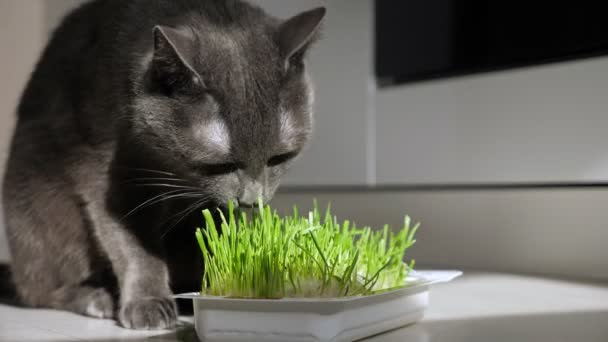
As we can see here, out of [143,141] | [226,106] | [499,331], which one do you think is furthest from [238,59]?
[499,331]

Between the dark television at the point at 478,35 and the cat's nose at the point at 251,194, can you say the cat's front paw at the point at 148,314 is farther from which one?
the dark television at the point at 478,35

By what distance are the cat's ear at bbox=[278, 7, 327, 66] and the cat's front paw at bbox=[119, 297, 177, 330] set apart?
1.55 feet

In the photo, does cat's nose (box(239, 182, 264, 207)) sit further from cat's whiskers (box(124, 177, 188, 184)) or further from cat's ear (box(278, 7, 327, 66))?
cat's ear (box(278, 7, 327, 66))

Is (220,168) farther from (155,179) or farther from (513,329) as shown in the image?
(513,329)

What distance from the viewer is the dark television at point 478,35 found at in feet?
5.80

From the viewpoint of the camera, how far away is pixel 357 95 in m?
2.25

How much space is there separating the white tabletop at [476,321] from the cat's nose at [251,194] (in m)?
0.24

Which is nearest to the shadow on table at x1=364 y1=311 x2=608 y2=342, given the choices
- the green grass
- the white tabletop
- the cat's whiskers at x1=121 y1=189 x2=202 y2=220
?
the white tabletop

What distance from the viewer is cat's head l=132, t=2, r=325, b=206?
3.36ft

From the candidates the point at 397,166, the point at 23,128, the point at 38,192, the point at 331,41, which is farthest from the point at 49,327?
the point at 331,41

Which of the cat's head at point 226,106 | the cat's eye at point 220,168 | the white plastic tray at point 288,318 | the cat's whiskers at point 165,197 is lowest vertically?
the white plastic tray at point 288,318

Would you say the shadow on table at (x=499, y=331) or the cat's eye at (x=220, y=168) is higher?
the cat's eye at (x=220, y=168)

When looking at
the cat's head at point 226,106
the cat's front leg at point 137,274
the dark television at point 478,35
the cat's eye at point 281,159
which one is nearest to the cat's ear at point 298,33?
the cat's head at point 226,106

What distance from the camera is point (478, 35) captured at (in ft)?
6.47
